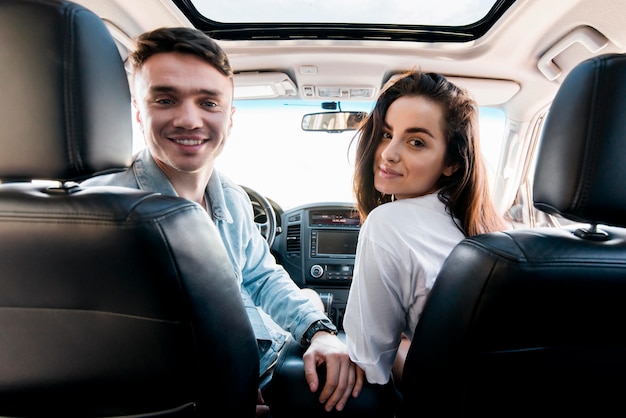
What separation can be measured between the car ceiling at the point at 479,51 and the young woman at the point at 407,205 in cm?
108

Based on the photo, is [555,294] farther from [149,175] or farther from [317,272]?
[317,272]

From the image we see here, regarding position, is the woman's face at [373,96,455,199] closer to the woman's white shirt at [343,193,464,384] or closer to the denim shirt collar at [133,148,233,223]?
the woman's white shirt at [343,193,464,384]

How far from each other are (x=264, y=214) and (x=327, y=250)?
700 millimetres

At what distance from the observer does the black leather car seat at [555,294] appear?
33.0 inches

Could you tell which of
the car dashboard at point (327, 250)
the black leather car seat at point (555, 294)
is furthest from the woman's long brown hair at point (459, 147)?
the car dashboard at point (327, 250)

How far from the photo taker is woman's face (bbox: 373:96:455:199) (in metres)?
1.45

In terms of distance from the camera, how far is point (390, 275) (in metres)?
A: 1.17

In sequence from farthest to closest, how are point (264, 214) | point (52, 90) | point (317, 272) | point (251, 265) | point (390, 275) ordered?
point (317, 272) → point (264, 214) → point (251, 265) → point (390, 275) → point (52, 90)

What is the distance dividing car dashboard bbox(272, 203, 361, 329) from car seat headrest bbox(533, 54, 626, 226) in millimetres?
2481

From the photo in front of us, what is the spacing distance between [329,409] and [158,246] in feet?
2.65

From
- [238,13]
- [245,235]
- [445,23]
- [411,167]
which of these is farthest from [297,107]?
[411,167]

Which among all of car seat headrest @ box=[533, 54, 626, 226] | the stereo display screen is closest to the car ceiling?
the stereo display screen

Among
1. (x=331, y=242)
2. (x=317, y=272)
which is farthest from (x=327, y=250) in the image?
(x=317, y=272)

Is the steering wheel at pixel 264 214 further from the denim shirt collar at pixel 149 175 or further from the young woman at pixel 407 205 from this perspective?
the denim shirt collar at pixel 149 175
